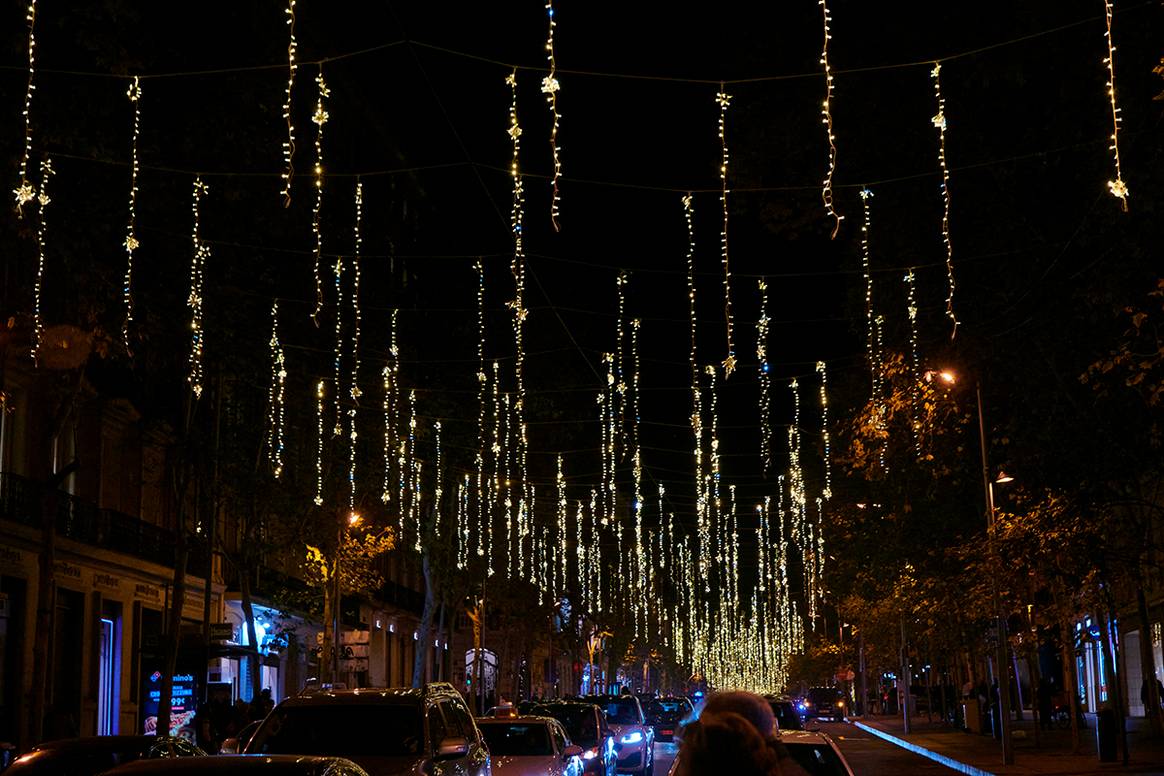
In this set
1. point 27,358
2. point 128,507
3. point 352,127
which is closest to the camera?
point 27,358

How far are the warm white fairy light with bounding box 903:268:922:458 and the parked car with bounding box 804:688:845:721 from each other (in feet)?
169

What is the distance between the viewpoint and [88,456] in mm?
34406

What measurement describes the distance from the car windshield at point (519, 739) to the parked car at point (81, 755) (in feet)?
17.4

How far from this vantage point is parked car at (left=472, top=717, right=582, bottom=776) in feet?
57.2

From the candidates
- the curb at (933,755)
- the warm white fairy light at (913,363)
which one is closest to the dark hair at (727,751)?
the warm white fairy light at (913,363)

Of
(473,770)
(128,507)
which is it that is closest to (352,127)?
(128,507)

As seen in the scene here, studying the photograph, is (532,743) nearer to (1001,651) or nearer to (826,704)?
(1001,651)

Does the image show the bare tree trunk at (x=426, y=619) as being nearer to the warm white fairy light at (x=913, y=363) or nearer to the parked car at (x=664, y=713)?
the parked car at (x=664, y=713)

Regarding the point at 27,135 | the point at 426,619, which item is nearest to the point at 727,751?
the point at 27,135

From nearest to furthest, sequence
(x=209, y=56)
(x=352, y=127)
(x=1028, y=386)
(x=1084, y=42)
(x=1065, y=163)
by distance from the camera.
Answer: (x=1084, y=42), (x=1065, y=163), (x=209, y=56), (x=1028, y=386), (x=352, y=127)

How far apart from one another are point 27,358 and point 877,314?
56.4ft

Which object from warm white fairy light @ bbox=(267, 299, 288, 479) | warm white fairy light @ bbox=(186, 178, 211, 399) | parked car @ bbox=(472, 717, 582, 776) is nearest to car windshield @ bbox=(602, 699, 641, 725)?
parked car @ bbox=(472, 717, 582, 776)

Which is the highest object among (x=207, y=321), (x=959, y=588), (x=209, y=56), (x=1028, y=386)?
(x=209, y=56)

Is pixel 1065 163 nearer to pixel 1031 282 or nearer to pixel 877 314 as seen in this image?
pixel 1031 282
